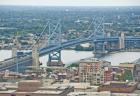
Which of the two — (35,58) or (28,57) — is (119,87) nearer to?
(35,58)

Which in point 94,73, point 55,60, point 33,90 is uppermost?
point 55,60

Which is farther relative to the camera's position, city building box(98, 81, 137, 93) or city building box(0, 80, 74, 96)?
city building box(98, 81, 137, 93)

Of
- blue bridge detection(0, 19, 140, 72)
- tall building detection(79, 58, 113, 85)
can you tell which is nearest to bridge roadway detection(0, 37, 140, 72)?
blue bridge detection(0, 19, 140, 72)

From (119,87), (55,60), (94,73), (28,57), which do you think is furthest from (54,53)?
(119,87)

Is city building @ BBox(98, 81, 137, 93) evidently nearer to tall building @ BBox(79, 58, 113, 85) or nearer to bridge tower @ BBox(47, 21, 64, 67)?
tall building @ BBox(79, 58, 113, 85)

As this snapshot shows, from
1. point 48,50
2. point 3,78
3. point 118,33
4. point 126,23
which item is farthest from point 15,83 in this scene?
point 126,23

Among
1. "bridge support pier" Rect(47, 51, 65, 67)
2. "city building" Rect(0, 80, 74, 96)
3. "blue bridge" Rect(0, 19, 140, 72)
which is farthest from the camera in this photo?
"bridge support pier" Rect(47, 51, 65, 67)
